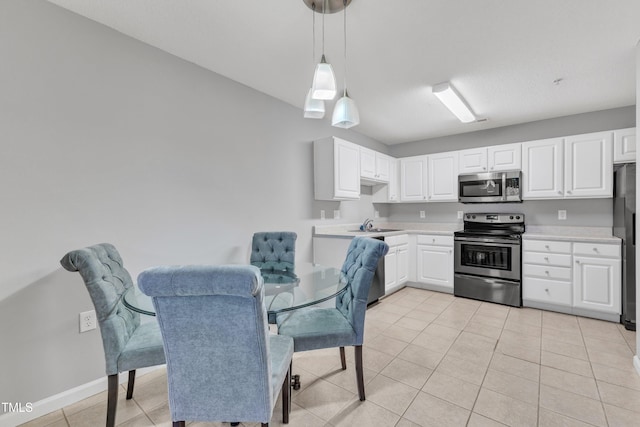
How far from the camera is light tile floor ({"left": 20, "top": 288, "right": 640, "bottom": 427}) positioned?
5.29 ft

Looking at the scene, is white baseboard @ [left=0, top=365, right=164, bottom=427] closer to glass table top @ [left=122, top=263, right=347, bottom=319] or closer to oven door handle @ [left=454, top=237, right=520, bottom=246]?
glass table top @ [left=122, top=263, right=347, bottom=319]

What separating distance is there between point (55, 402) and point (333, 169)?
2945 mm

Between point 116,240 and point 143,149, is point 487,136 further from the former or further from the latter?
point 116,240

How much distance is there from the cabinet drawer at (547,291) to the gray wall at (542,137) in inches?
34.7

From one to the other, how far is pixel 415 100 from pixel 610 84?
70.6 inches

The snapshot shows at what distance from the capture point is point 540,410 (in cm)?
167

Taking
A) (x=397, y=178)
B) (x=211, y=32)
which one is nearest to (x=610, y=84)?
(x=397, y=178)

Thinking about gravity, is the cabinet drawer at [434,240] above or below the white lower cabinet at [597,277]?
above

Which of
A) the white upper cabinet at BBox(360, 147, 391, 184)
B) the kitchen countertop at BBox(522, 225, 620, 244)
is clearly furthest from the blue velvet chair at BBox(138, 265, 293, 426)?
the kitchen countertop at BBox(522, 225, 620, 244)

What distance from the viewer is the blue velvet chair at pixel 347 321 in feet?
5.39

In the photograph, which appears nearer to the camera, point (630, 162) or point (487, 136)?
point (630, 162)

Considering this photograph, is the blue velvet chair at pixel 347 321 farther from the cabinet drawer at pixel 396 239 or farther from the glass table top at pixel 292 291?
the cabinet drawer at pixel 396 239

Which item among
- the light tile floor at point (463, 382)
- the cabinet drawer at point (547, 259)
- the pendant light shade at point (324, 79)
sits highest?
the pendant light shade at point (324, 79)

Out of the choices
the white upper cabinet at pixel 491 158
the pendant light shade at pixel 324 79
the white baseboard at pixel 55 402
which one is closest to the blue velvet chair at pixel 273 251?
the white baseboard at pixel 55 402
